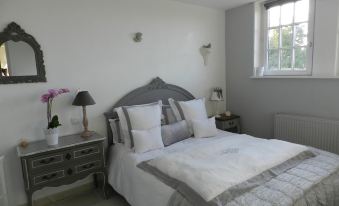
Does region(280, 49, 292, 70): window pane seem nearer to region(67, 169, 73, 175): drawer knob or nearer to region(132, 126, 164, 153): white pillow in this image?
region(132, 126, 164, 153): white pillow

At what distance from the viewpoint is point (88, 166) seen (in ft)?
7.91

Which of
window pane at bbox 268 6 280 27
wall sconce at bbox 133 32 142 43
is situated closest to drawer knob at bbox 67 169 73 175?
wall sconce at bbox 133 32 142 43

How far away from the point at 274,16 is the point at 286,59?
0.66 metres

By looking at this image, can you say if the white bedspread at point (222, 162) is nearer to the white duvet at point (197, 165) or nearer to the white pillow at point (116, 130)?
the white duvet at point (197, 165)

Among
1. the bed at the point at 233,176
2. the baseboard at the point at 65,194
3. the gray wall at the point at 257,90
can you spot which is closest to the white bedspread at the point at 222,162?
the bed at the point at 233,176

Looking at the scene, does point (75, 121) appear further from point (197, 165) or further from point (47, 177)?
point (197, 165)

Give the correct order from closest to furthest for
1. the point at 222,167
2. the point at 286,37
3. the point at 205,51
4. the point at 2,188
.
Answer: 1. the point at 222,167
2. the point at 2,188
3. the point at 286,37
4. the point at 205,51

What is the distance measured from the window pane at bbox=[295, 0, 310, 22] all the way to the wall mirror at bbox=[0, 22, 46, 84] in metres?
3.16

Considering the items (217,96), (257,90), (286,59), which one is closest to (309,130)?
(257,90)

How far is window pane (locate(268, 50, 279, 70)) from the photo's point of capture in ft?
11.3

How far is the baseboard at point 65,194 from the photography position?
2.51m

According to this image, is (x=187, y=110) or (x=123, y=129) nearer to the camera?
(x=123, y=129)

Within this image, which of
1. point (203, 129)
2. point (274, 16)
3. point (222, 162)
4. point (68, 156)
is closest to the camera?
point (222, 162)

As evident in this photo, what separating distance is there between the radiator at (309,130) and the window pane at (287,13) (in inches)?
51.3
